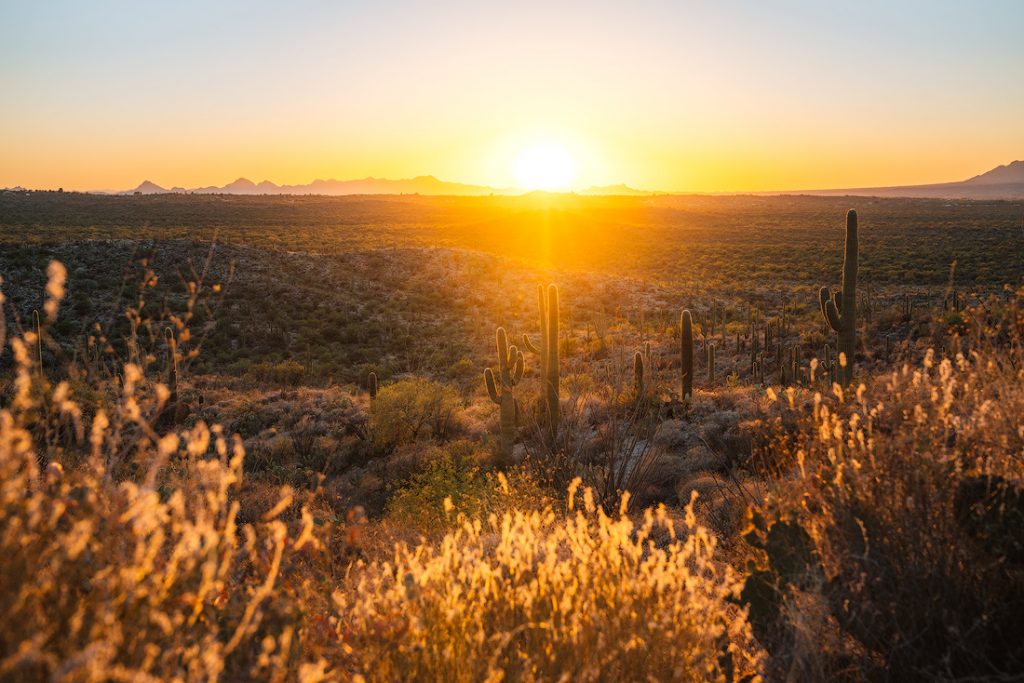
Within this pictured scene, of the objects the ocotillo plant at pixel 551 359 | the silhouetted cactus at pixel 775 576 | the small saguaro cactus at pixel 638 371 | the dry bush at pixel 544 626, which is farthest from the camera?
the small saguaro cactus at pixel 638 371

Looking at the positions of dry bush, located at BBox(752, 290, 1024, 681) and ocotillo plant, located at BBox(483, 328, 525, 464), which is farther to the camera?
ocotillo plant, located at BBox(483, 328, 525, 464)

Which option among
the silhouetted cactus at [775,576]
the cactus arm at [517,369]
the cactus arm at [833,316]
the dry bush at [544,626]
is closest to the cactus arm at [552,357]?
the cactus arm at [517,369]

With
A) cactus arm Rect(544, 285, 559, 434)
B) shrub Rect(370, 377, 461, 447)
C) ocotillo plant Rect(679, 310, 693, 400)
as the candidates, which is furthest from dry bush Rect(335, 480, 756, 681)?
ocotillo plant Rect(679, 310, 693, 400)

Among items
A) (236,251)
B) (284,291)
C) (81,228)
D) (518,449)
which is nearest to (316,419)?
(518,449)

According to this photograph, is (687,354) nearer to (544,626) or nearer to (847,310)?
(847,310)

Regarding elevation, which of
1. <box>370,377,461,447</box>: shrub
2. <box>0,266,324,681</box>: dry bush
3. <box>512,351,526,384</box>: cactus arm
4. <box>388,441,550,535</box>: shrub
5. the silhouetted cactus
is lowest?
<box>370,377,461,447</box>: shrub

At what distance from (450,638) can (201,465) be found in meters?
1.20

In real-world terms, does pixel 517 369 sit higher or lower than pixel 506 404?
higher

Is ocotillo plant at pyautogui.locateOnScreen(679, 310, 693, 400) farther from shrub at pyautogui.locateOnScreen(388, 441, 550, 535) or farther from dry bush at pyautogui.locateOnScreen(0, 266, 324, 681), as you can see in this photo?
dry bush at pyautogui.locateOnScreen(0, 266, 324, 681)

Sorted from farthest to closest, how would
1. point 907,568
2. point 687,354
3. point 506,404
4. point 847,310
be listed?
point 687,354
point 506,404
point 847,310
point 907,568

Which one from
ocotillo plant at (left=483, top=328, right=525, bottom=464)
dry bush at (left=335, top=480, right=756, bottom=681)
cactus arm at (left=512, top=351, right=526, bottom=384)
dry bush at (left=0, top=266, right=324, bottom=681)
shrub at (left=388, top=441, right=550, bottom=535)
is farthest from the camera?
cactus arm at (left=512, top=351, right=526, bottom=384)

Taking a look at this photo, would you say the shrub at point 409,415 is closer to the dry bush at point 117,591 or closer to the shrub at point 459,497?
the shrub at point 459,497

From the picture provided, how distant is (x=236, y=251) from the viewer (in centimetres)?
3800

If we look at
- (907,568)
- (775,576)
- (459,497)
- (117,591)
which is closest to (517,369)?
(459,497)
